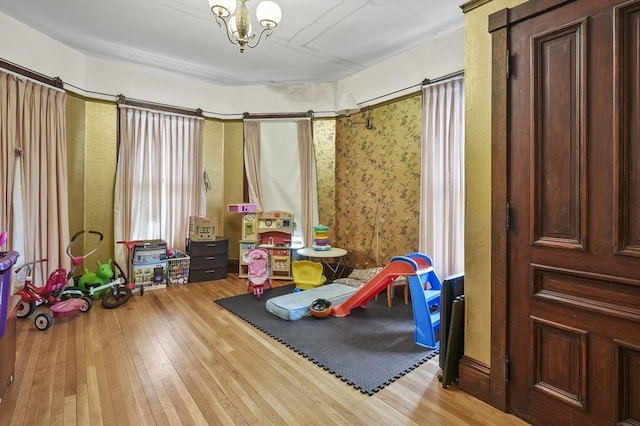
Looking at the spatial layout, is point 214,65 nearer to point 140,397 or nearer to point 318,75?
point 318,75

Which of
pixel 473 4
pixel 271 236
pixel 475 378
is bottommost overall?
pixel 475 378

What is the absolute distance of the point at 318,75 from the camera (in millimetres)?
4777

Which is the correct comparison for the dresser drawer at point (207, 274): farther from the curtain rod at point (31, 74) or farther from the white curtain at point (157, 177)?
the curtain rod at point (31, 74)

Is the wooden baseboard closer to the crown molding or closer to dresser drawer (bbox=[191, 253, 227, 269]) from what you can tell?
the crown molding

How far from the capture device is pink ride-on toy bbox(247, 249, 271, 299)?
→ 3938 millimetres

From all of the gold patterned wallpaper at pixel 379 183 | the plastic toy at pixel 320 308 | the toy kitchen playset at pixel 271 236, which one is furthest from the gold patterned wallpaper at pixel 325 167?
the plastic toy at pixel 320 308

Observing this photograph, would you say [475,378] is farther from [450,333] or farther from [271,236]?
[271,236]

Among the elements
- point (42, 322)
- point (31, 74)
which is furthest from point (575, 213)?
point (31, 74)

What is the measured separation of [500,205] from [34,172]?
174 inches

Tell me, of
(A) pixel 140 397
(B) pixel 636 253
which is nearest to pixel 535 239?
(B) pixel 636 253

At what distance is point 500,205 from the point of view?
1.79 meters

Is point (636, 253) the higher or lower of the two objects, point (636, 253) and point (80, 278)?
the higher

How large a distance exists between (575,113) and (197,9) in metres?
3.24

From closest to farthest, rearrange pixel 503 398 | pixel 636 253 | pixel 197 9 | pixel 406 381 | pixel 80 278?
pixel 636 253 < pixel 503 398 < pixel 406 381 < pixel 197 9 < pixel 80 278
